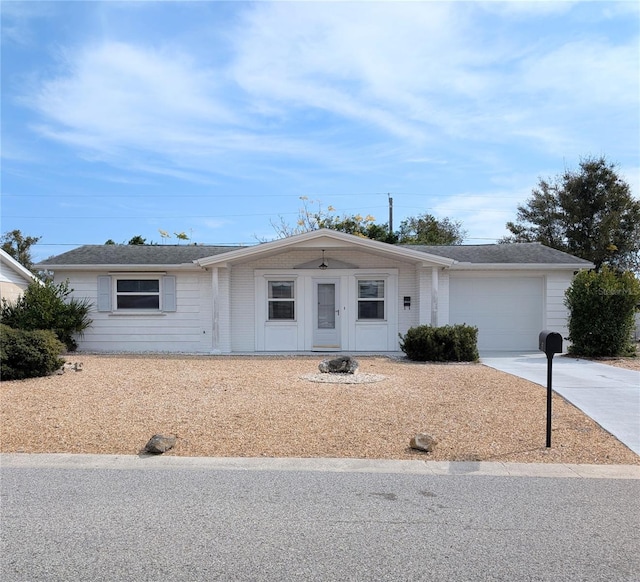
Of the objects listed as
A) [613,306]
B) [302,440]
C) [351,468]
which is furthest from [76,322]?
[613,306]

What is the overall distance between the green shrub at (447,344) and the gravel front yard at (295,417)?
6.85 ft

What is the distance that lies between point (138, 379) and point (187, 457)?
4824mm

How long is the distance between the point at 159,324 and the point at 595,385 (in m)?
11.2

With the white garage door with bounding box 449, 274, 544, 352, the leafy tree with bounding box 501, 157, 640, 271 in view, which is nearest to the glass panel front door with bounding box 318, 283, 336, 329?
the white garage door with bounding box 449, 274, 544, 352

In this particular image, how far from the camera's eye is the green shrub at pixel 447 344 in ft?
43.9

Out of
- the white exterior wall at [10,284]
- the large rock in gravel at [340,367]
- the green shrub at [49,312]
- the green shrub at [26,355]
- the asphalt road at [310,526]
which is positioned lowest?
the asphalt road at [310,526]

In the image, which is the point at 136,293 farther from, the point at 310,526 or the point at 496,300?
the point at 310,526

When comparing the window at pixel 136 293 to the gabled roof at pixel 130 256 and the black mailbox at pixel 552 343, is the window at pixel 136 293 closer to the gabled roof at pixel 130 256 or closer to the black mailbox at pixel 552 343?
the gabled roof at pixel 130 256

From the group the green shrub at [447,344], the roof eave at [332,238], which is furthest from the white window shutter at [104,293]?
the green shrub at [447,344]

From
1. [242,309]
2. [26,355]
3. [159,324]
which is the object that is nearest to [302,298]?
[242,309]

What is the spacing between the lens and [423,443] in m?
6.28

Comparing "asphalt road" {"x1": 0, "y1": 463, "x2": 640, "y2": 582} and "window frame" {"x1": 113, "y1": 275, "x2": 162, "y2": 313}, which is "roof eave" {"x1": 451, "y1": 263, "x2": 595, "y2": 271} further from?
"asphalt road" {"x1": 0, "y1": 463, "x2": 640, "y2": 582}

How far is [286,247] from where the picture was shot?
15320 millimetres

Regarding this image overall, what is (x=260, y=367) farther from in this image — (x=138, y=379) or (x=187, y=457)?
(x=187, y=457)
